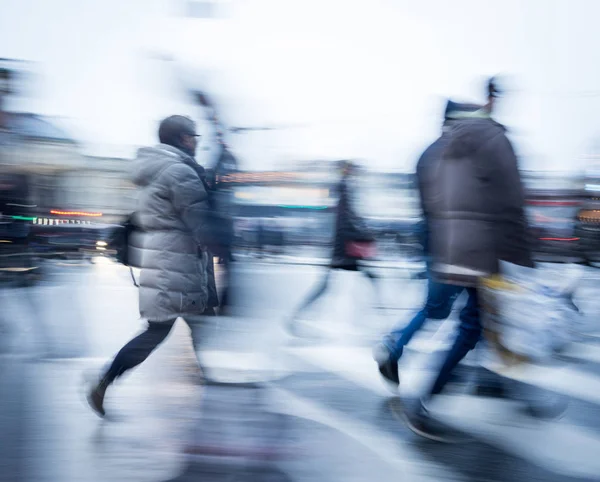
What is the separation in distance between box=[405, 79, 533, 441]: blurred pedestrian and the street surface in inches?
6.5

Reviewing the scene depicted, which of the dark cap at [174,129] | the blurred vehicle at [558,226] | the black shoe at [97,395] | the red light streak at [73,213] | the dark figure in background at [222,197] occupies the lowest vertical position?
the red light streak at [73,213]

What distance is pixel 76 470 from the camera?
3.18 meters

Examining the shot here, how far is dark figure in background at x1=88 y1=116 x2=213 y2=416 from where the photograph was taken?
11.1ft

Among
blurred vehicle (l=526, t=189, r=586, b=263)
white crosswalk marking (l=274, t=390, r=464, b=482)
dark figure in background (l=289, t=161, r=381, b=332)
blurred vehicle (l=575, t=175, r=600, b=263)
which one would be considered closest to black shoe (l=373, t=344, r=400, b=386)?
white crosswalk marking (l=274, t=390, r=464, b=482)

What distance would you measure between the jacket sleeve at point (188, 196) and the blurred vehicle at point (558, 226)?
10915 mm

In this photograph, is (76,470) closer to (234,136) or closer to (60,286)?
(234,136)

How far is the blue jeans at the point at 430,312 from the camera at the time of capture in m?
4.07

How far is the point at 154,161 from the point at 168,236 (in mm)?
348

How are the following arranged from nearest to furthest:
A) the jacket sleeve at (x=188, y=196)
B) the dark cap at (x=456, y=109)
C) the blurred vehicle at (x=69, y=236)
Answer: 1. the jacket sleeve at (x=188, y=196)
2. the dark cap at (x=456, y=109)
3. the blurred vehicle at (x=69, y=236)

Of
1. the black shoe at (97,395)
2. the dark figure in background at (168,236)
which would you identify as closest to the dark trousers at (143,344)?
the dark figure in background at (168,236)

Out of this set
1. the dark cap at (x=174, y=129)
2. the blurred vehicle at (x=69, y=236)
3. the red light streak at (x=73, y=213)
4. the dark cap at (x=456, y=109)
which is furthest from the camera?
the red light streak at (x=73, y=213)

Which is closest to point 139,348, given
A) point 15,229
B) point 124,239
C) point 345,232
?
point 124,239

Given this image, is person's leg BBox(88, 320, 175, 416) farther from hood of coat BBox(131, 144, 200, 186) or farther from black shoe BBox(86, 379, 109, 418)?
hood of coat BBox(131, 144, 200, 186)

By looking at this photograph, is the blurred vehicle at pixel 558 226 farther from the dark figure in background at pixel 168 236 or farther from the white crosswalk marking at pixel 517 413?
the dark figure in background at pixel 168 236
